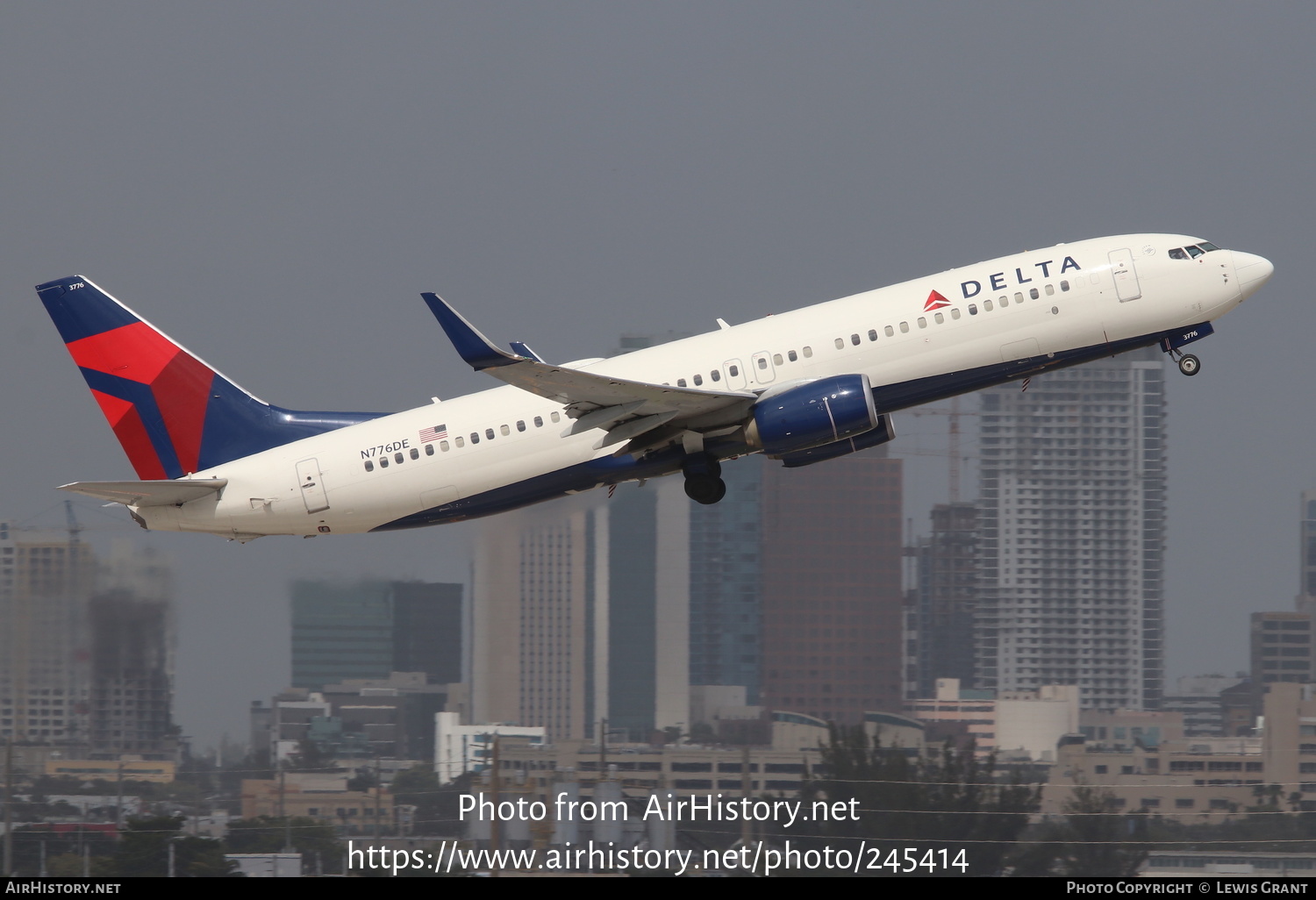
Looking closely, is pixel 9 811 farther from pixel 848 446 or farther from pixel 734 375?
pixel 848 446

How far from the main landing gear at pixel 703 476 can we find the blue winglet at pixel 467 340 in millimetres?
6185

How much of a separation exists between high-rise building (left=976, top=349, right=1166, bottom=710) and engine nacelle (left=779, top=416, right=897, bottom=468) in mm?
135441

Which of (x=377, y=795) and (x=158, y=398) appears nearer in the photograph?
(x=158, y=398)

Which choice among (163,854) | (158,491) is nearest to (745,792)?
(163,854)

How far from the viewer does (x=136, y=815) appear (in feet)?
152

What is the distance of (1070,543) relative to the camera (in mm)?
190250

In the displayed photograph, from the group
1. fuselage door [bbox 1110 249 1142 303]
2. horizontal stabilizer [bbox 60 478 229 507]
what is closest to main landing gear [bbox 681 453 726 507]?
fuselage door [bbox 1110 249 1142 303]

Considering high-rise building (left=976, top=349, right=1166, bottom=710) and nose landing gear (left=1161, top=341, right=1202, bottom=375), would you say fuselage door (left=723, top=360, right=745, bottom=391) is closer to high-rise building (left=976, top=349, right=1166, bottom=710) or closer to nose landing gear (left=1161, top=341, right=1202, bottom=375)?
nose landing gear (left=1161, top=341, right=1202, bottom=375)

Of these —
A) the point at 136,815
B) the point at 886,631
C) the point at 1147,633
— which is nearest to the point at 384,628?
the point at 886,631

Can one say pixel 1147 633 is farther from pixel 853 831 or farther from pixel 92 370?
pixel 92 370

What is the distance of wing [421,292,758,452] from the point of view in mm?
28578

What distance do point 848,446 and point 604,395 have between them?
5.66 meters

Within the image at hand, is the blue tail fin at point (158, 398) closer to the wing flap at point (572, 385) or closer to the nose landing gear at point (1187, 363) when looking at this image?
the wing flap at point (572, 385)

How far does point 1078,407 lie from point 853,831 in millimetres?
147570
